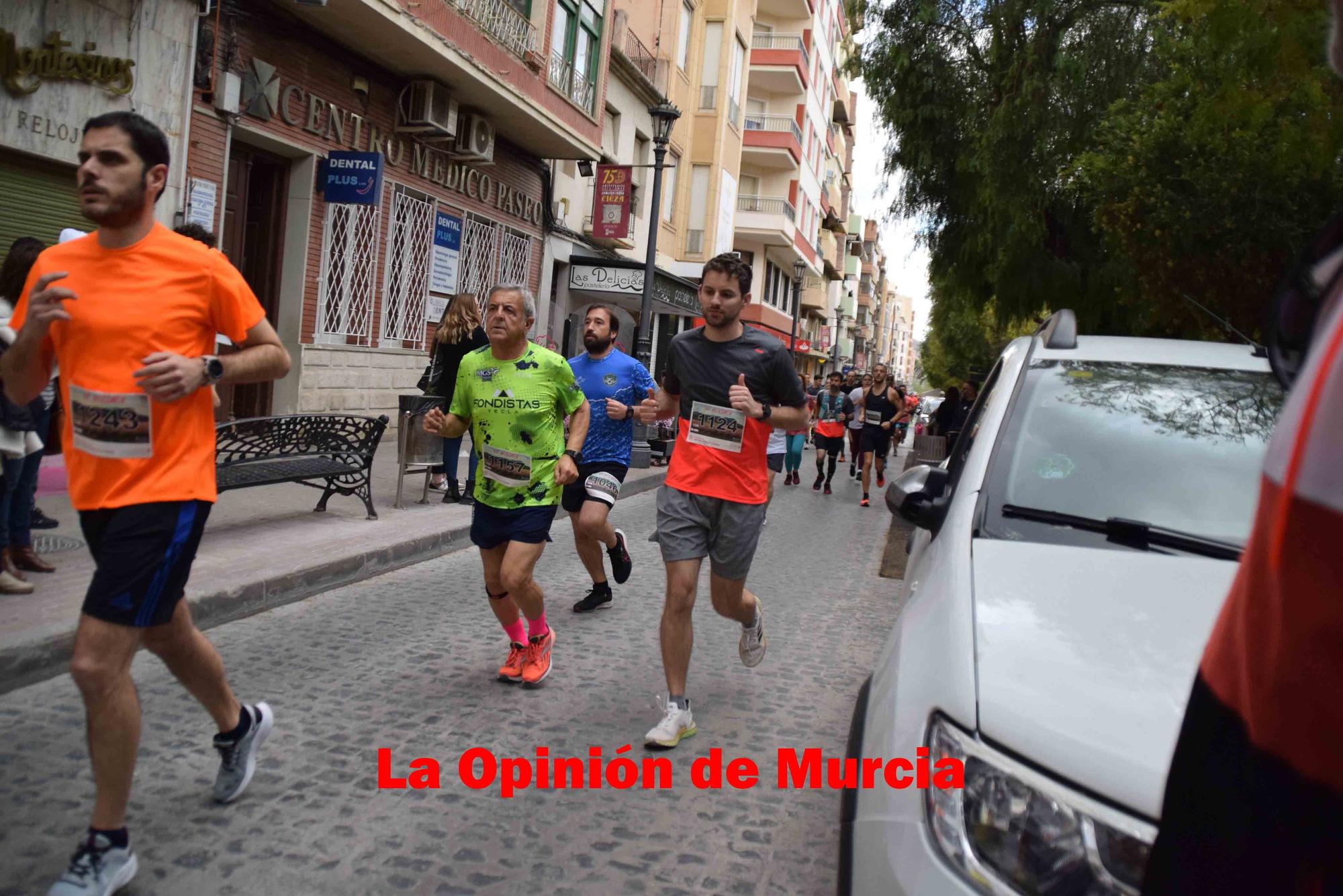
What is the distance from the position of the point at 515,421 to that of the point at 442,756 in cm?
159

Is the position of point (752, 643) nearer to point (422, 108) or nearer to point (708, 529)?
point (708, 529)

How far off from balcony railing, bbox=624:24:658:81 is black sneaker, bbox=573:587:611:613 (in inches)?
768

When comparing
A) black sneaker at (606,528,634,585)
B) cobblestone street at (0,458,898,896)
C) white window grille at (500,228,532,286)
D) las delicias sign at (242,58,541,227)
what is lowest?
cobblestone street at (0,458,898,896)

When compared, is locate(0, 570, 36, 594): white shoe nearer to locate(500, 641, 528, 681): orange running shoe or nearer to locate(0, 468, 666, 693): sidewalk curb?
locate(0, 468, 666, 693): sidewalk curb

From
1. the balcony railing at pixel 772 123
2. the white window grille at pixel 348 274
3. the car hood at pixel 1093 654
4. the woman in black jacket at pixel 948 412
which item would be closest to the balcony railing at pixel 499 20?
the white window grille at pixel 348 274

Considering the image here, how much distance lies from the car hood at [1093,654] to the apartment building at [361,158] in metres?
11.1

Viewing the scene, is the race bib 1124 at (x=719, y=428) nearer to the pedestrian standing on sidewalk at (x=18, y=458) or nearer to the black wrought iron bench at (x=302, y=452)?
the pedestrian standing on sidewalk at (x=18, y=458)

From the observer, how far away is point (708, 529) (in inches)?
185

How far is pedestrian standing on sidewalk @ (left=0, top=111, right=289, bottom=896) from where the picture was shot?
2910 millimetres

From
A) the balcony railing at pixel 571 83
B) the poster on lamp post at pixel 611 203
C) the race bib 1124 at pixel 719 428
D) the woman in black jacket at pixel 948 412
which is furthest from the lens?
the poster on lamp post at pixel 611 203

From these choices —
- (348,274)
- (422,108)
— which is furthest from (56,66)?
(422,108)

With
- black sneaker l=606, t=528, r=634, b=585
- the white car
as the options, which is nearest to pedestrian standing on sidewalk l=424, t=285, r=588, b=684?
the white car

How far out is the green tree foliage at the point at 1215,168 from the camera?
9.23m

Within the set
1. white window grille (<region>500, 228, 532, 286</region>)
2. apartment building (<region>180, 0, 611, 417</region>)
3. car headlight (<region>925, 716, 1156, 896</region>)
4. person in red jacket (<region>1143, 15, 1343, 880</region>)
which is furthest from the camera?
white window grille (<region>500, 228, 532, 286</region>)
